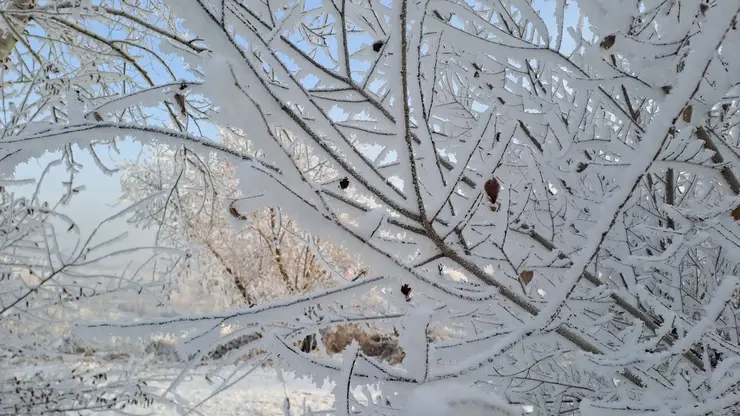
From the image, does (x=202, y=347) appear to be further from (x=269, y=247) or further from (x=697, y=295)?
(x=269, y=247)

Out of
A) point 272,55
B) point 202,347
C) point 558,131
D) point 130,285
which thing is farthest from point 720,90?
point 130,285

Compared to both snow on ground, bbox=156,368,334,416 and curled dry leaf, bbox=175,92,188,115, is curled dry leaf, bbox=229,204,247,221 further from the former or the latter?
snow on ground, bbox=156,368,334,416

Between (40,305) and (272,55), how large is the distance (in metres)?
2.87

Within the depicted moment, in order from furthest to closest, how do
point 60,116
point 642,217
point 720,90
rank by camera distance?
1. point 60,116
2. point 642,217
3. point 720,90

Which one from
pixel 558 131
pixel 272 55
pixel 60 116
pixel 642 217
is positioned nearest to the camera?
pixel 272 55

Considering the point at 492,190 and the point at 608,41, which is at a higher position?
the point at 608,41

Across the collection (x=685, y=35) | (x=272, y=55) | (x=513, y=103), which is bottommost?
(x=272, y=55)

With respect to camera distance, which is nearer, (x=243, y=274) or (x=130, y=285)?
(x=130, y=285)

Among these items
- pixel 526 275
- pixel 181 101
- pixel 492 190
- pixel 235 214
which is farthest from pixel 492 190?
pixel 181 101

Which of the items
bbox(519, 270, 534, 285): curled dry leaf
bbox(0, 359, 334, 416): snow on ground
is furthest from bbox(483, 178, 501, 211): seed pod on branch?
bbox(0, 359, 334, 416): snow on ground

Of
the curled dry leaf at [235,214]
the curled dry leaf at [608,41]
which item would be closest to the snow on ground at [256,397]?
the curled dry leaf at [235,214]

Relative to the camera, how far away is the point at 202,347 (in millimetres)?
845

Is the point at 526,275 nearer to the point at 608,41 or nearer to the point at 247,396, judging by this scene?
the point at 608,41

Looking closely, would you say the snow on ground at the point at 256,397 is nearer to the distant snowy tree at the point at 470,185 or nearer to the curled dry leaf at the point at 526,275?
the distant snowy tree at the point at 470,185
